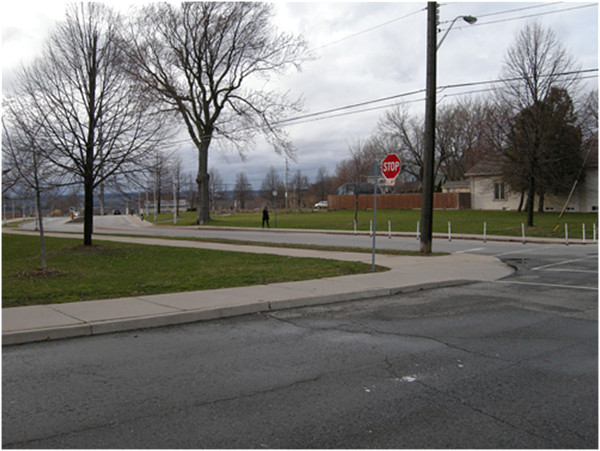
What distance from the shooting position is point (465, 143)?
6706 cm

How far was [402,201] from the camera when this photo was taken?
62.8 m

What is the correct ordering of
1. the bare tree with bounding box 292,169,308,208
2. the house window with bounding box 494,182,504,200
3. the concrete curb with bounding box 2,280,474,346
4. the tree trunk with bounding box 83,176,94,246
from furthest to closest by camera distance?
the bare tree with bounding box 292,169,308,208, the house window with bounding box 494,182,504,200, the tree trunk with bounding box 83,176,94,246, the concrete curb with bounding box 2,280,474,346

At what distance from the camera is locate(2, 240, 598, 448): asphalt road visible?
158 inches

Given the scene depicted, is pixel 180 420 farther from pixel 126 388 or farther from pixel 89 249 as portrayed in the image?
pixel 89 249

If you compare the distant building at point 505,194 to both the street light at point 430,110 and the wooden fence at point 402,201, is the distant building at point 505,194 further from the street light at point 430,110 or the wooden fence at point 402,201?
the street light at point 430,110

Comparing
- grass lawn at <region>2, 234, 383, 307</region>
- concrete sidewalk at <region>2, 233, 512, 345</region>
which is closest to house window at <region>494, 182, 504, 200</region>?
grass lawn at <region>2, 234, 383, 307</region>

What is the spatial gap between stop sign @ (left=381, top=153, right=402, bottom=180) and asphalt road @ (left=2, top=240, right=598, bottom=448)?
5351mm

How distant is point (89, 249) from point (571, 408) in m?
18.0

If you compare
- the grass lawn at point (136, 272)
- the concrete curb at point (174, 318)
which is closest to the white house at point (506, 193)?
the grass lawn at point (136, 272)

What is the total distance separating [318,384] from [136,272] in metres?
9.10

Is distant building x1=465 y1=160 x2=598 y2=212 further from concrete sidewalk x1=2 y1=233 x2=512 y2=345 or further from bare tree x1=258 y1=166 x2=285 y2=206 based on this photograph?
bare tree x1=258 y1=166 x2=285 y2=206

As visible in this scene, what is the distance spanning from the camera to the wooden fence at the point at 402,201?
57281 mm

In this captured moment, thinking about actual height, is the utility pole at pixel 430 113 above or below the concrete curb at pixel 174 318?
above

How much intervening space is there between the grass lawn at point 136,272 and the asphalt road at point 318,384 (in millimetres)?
2996
